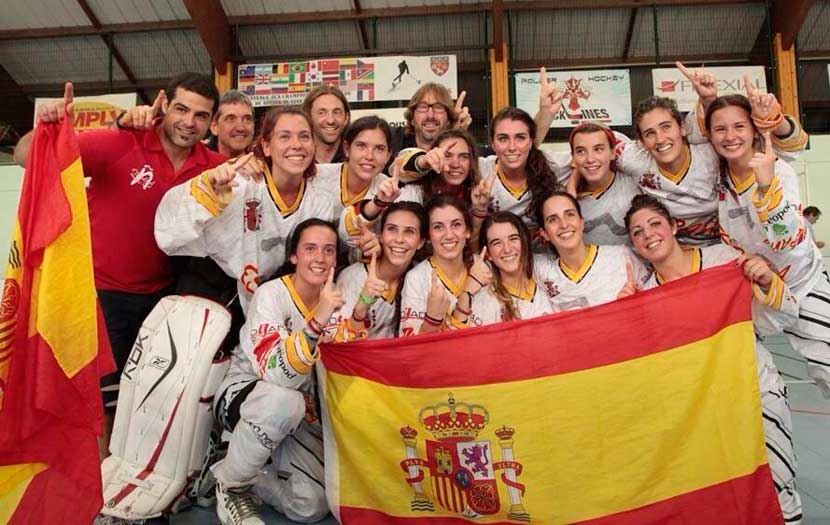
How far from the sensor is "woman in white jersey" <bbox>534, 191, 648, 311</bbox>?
2826 mm

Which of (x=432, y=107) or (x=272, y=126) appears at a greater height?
(x=432, y=107)

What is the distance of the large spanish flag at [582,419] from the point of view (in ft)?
7.23

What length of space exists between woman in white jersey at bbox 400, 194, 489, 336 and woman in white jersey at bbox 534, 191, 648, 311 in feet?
1.33

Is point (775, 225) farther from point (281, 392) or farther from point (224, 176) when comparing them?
point (224, 176)

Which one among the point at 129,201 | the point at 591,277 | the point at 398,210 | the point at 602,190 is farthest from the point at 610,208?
the point at 129,201

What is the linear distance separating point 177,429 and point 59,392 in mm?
587

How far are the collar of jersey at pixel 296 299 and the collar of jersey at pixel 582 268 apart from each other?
1.28 m

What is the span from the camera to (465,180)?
3.25 metres

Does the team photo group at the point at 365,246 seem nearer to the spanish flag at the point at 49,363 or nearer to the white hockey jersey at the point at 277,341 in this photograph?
the white hockey jersey at the point at 277,341

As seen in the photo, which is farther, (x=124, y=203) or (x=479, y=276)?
(x=124, y=203)

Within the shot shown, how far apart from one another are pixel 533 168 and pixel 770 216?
120cm

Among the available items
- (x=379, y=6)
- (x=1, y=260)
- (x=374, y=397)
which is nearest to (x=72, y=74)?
(x=1, y=260)

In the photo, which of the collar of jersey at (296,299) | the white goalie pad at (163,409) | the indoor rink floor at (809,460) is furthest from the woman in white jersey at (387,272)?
the indoor rink floor at (809,460)

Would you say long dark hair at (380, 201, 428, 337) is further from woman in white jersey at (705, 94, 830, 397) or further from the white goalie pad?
woman in white jersey at (705, 94, 830, 397)
